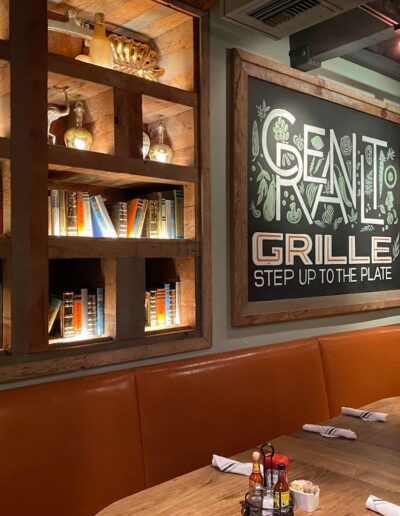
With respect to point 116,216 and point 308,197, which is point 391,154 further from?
point 116,216

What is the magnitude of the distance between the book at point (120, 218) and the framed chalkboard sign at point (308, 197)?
64cm

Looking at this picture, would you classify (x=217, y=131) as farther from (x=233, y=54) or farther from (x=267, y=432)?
(x=267, y=432)

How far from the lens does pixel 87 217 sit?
2221mm

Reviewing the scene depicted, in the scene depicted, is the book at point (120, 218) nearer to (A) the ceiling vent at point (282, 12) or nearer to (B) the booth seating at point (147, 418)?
(B) the booth seating at point (147, 418)

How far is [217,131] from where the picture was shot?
2715 millimetres

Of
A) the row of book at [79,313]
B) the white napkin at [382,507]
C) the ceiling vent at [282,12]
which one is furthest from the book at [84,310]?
the ceiling vent at [282,12]

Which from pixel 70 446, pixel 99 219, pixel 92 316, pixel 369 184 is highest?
pixel 369 184

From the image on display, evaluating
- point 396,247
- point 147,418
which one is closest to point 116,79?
point 147,418

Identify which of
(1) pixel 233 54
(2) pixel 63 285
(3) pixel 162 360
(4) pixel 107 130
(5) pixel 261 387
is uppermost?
(1) pixel 233 54

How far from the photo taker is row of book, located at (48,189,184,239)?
84.0 inches

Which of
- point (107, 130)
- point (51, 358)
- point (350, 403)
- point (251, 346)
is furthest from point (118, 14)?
point (350, 403)

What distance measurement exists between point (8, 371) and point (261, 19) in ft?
6.24

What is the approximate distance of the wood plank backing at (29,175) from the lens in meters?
1.94

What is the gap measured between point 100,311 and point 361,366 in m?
1.75
